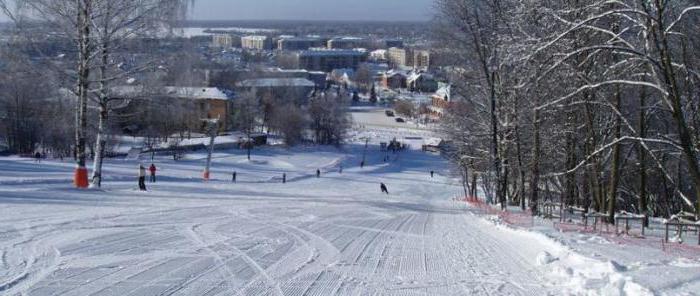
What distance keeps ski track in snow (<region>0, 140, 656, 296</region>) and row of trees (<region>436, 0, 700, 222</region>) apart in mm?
4368

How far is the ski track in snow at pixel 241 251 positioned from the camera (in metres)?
8.45

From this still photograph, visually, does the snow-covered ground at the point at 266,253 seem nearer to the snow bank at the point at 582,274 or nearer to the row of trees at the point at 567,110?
the snow bank at the point at 582,274

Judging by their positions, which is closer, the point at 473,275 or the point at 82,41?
the point at 473,275

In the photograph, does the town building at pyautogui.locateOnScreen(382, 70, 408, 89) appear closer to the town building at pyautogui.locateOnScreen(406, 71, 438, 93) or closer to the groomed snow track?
the town building at pyautogui.locateOnScreen(406, 71, 438, 93)

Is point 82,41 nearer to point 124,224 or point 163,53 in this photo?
point 163,53

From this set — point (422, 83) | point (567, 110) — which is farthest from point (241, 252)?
point (422, 83)

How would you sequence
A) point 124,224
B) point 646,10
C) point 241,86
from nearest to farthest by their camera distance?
point 646,10 → point 124,224 → point 241,86

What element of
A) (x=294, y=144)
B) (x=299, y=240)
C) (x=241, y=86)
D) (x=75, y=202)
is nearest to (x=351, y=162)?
(x=294, y=144)

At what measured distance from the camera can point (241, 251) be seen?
10.7 m

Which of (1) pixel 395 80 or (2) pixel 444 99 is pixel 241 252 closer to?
(2) pixel 444 99

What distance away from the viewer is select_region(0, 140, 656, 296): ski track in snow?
333 inches

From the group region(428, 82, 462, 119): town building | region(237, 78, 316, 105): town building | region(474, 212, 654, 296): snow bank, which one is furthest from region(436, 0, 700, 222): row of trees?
region(237, 78, 316, 105): town building

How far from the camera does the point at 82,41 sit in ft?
68.2

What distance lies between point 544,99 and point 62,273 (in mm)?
18335
